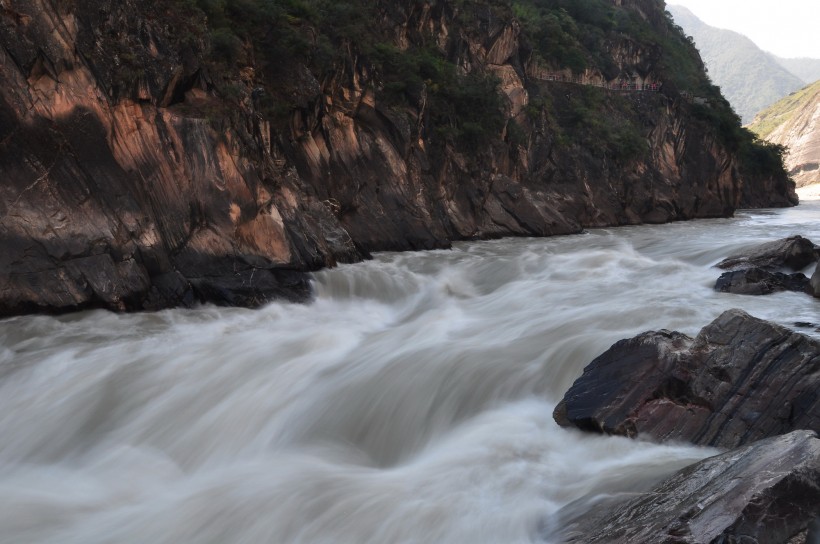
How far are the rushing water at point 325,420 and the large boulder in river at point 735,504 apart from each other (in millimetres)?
740

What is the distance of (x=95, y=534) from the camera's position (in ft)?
18.7

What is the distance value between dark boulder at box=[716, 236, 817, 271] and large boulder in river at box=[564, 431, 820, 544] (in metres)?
9.30

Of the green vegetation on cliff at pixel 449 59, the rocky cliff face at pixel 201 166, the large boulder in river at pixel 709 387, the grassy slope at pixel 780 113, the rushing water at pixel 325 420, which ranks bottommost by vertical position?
the rushing water at pixel 325 420

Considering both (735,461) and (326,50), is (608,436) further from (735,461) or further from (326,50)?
(326,50)

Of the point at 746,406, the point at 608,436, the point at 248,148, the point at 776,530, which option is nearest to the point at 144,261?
the point at 248,148

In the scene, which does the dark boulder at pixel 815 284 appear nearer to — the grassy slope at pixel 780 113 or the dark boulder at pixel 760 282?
the dark boulder at pixel 760 282

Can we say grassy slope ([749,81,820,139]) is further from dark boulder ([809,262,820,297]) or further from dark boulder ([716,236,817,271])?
dark boulder ([809,262,820,297])

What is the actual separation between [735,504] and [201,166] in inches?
451

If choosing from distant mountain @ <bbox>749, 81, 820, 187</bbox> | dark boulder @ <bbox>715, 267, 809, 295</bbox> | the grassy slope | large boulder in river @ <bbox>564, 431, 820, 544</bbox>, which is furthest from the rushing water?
the grassy slope

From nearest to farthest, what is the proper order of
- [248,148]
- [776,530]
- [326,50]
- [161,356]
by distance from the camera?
[776,530], [161,356], [248,148], [326,50]

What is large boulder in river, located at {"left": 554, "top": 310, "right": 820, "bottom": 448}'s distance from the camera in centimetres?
591

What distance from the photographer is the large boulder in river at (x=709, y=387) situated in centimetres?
591

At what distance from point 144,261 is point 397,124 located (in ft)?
36.5

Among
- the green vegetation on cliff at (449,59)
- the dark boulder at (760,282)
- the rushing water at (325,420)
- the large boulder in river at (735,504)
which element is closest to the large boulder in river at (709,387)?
the rushing water at (325,420)
